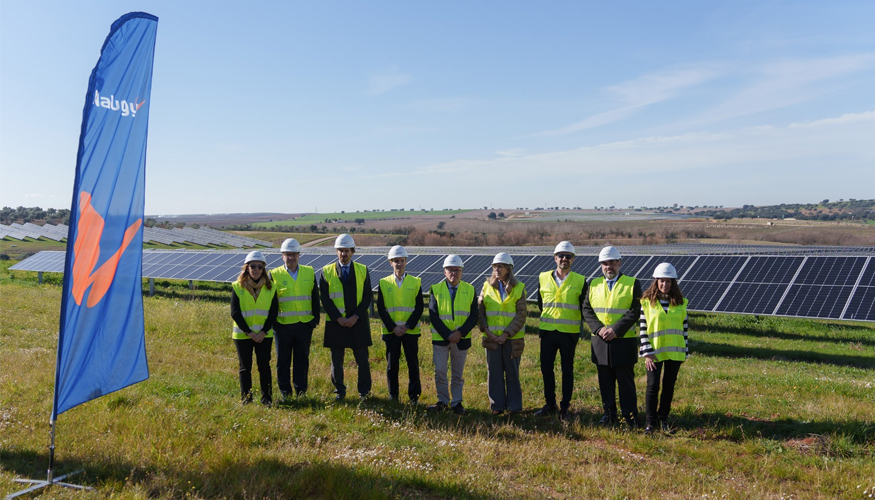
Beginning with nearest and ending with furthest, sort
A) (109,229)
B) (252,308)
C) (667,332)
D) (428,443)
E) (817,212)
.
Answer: (109,229) < (428,443) < (667,332) < (252,308) < (817,212)

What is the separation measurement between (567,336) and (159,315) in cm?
1322

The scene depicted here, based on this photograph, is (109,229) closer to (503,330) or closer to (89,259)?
(89,259)

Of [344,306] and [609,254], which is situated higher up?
[609,254]

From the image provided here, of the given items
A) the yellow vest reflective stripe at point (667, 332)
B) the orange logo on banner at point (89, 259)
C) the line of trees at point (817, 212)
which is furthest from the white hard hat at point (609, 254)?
the line of trees at point (817, 212)

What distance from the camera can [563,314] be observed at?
7.68 m

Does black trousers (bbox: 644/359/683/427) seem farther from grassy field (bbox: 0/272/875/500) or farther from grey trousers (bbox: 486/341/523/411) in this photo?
grey trousers (bbox: 486/341/523/411)

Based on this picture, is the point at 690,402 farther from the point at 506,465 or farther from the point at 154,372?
the point at 154,372

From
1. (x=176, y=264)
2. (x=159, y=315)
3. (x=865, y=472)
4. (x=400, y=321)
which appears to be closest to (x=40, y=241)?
(x=176, y=264)

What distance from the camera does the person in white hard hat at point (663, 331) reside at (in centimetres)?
692

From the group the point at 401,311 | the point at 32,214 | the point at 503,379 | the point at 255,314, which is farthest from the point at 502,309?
the point at 32,214

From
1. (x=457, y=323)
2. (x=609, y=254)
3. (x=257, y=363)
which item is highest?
(x=609, y=254)

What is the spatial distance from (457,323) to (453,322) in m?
0.06

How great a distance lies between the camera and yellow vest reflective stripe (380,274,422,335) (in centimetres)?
805

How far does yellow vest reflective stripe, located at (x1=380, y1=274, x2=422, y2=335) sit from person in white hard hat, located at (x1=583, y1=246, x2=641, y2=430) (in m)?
2.39
